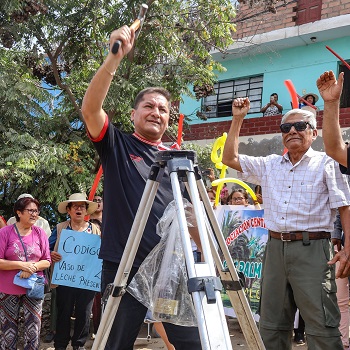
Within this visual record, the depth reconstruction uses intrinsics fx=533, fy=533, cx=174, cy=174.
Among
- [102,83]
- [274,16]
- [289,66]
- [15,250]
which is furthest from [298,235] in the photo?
[274,16]

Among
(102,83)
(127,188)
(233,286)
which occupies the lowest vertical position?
(233,286)

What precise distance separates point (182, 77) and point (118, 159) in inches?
237

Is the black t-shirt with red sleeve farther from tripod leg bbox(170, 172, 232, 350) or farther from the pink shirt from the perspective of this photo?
the pink shirt

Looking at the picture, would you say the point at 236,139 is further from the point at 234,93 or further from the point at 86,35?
the point at 234,93

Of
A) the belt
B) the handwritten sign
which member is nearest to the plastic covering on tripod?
the belt

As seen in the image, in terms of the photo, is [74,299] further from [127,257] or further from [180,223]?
[180,223]

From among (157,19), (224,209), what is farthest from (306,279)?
(157,19)

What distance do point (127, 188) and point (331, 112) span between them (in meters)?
1.20

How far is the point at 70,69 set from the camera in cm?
902

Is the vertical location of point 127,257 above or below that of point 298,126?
below

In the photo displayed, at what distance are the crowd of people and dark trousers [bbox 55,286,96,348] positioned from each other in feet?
1.94

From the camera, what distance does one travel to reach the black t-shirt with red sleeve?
2.81 m

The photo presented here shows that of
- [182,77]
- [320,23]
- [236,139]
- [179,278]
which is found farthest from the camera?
[320,23]

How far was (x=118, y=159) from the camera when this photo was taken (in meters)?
2.91
